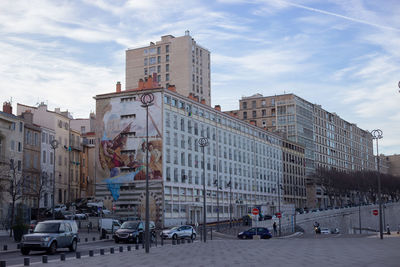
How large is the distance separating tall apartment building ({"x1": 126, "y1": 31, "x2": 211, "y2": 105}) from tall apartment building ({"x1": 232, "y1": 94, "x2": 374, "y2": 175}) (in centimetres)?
1733

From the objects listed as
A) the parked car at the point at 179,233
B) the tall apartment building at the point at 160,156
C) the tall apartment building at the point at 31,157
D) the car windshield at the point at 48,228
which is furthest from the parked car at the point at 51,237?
the tall apartment building at the point at 160,156

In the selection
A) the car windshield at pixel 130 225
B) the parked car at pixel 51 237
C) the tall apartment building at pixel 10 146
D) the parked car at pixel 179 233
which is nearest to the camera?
the parked car at pixel 51 237

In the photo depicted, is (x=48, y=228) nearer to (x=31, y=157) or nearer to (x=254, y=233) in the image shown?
(x=254, y=233)

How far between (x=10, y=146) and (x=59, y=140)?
53.4 ft

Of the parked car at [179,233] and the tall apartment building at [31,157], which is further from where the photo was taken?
the tall apartment building at [31,157]

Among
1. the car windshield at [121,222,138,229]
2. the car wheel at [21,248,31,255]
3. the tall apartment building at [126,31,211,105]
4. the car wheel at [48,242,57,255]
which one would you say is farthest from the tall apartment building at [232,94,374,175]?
the car wheel at [21,248,31,255]

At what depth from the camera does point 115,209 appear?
74.9m

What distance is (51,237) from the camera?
95.9ft

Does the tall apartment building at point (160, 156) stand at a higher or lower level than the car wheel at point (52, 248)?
higher

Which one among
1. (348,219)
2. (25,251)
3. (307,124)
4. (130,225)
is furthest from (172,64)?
(25,251)

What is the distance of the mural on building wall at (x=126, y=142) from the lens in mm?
74875

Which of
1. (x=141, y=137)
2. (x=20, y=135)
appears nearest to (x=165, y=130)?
(x=141, y=137)

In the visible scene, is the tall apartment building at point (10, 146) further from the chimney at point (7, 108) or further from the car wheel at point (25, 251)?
the car wheel at point (25, 251)

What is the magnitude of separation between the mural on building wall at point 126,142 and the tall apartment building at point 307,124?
45.7 meters
